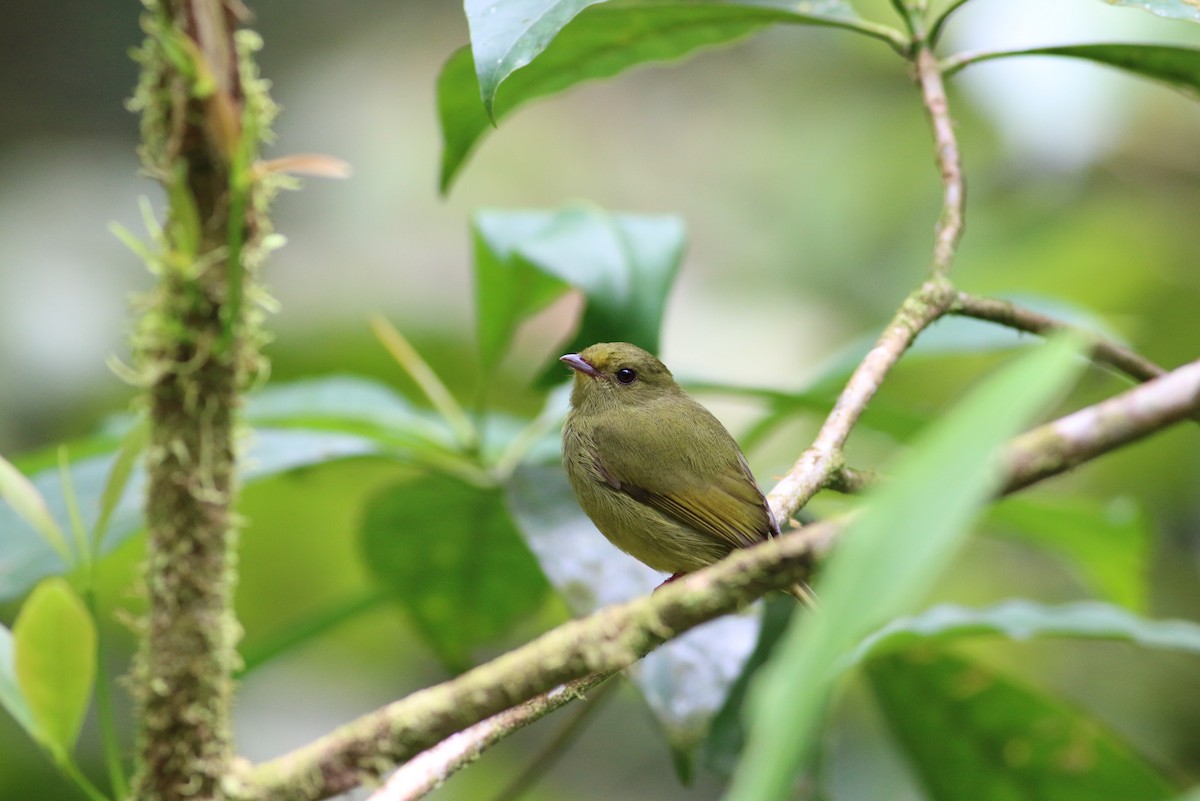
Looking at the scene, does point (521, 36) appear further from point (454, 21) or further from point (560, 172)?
point (454, 21)

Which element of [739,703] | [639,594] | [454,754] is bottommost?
[739,703]

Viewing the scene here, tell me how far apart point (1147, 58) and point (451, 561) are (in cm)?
168

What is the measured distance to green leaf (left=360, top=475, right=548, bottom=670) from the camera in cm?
253

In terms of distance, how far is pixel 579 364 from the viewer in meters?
2.55

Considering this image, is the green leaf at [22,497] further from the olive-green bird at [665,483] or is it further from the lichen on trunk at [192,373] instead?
the olive-green bird at [665,483]

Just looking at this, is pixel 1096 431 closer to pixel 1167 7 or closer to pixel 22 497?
pixel 22 497

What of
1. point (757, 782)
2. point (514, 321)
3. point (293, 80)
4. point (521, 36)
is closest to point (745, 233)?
point (293, 80)

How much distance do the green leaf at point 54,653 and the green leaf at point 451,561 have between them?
135 cm

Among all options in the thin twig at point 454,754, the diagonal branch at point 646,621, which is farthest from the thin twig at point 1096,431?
the thin twig at point 454,754

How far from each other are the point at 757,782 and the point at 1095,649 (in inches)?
184

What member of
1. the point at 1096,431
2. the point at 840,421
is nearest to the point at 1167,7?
the point at 840,421

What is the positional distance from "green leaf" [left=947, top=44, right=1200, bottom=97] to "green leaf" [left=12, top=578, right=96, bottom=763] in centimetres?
169

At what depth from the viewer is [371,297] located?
5102mm

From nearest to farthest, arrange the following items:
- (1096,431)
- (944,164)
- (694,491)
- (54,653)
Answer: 1. (1096,431)
2. (54,653)
3. (944,164)
4. (694,491)
